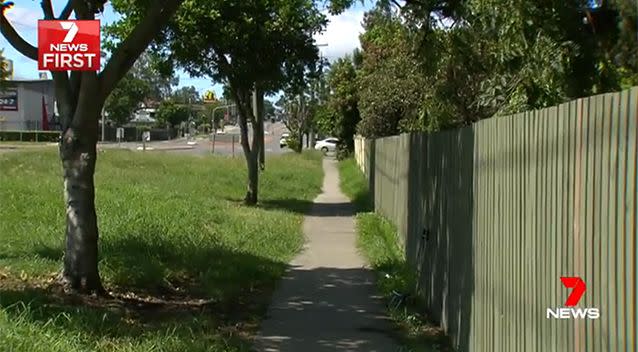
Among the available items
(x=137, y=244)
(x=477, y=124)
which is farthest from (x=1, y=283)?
(x=477, y=124)

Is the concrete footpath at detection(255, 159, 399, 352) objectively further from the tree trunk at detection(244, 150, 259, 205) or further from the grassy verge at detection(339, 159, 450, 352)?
the tree trunk at detection(244, 150, 259, 205)

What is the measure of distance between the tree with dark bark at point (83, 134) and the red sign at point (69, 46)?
0.27 m

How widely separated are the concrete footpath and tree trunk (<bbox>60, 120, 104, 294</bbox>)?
1924 millimetres

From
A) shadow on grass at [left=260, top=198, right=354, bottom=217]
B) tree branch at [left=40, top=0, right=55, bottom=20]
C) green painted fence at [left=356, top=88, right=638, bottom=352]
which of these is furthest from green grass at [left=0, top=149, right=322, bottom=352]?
tree branch at [left=40, top=0, right=55, bottom=20]

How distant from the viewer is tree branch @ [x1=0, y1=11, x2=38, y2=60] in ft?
26.3

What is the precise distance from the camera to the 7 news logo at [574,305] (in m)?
3.47

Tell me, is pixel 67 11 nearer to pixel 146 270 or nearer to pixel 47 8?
pixel 47 8

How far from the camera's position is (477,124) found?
6184 mm

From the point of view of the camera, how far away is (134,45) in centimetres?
800

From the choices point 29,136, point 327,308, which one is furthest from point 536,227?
point 29,136

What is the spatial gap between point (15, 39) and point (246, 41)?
→ 10.8m

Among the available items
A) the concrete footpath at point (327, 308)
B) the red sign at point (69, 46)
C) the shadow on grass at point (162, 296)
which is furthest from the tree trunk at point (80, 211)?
the concrete footpath at point (327, 308)

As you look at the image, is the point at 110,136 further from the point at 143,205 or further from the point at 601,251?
the point at 601,251

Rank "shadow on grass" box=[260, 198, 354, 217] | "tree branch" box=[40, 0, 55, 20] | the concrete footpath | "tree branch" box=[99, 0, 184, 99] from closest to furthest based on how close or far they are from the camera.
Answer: the concrete footpath → "tree branch" box=[99, 0, 184, 99] → "tree branch" box=[40, 0, 55, 20] → "shadow on grass" box=[260, 198, 354, 217]
